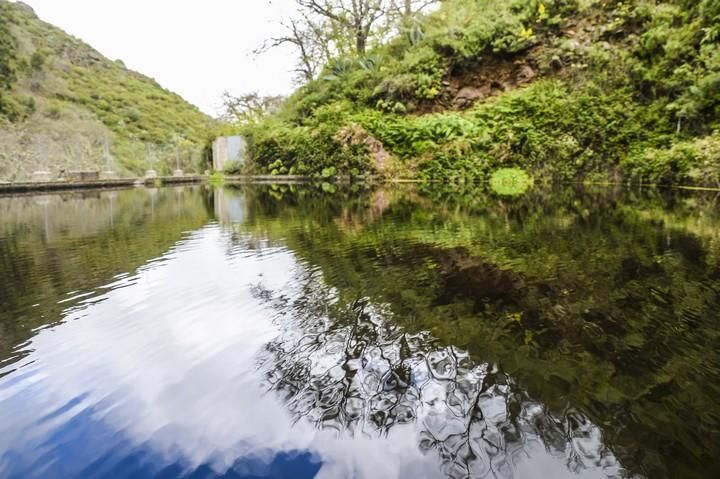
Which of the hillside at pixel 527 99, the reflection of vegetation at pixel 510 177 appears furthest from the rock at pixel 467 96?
the reflection of vegetation at pixel 510 177

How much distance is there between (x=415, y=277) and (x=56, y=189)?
1989 cm

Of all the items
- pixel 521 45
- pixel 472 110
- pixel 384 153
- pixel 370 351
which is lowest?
pixel 370 351

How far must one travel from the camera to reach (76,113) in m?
30.0

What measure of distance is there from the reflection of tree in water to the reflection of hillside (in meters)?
1.96

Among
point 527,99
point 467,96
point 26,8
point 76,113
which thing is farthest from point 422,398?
point 26,8

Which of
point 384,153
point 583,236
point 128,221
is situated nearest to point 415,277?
point 583,236

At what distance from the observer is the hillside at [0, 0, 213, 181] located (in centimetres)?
2330

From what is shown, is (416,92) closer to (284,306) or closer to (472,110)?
(472,110)

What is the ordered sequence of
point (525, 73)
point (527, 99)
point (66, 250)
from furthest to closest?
1. point (525, 73)
2. point (527, 99)
3. point (66, 250)

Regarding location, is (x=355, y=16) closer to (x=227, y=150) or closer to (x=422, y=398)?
(x=227, y=150)

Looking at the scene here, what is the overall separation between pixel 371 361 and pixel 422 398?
0.43 meters

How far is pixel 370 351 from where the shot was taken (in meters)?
2.43

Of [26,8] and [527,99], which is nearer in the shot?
[527,99]

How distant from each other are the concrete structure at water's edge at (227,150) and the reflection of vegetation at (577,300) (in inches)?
702
